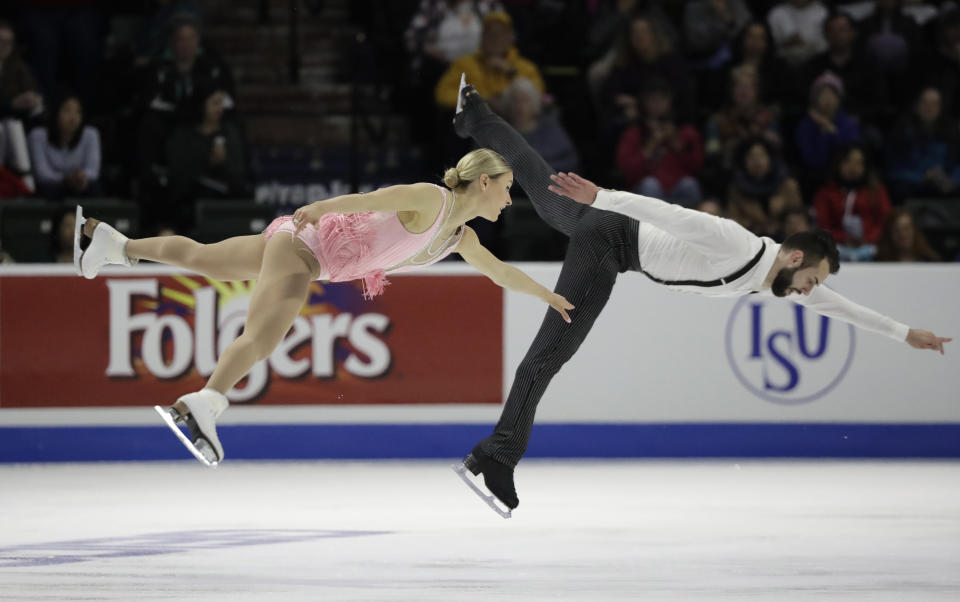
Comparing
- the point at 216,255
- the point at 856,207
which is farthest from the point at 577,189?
the point at 856,207

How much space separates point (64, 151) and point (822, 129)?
4.73m

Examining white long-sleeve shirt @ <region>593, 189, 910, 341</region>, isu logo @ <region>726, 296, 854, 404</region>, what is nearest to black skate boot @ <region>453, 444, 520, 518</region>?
white long-sleeve shirt @ <region>593, 189, 910, 341</region>

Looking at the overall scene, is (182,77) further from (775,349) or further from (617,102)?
(775,349)

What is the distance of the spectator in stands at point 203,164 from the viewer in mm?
9289

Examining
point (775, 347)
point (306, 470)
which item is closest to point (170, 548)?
point (306, 470)

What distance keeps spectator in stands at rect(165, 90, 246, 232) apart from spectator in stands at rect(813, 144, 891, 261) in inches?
140

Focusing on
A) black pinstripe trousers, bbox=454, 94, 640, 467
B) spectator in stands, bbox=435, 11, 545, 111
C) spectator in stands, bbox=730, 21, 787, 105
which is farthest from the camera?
spectator in stands, bbox=730, 21, 787, 105

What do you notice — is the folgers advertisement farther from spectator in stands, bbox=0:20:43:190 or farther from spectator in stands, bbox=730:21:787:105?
spectator in stands, bbox=730:21:787:105

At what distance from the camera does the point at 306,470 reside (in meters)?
7.73

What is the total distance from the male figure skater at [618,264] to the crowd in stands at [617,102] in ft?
9.82

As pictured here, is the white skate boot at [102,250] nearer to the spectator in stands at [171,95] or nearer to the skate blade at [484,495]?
the skate blade at [484,495]

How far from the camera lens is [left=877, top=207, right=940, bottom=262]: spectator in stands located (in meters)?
8.90

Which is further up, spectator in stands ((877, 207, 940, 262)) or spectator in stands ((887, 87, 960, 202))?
spectator in stands ((887, 87, 960, 202))

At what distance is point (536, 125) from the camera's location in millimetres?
9695
